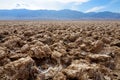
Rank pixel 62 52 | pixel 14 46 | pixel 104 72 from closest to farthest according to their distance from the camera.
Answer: pixel 104 72 → pixel 62 52 → pixel 14 46

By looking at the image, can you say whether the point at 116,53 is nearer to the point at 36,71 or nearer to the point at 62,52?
the point at 62,52

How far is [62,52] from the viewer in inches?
206

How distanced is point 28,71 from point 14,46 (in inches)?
109

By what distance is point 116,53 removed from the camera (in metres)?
6.62

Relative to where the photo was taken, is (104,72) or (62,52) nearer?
(104,72)

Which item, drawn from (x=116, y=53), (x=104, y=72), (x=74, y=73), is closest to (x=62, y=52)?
(x=104, y=72)

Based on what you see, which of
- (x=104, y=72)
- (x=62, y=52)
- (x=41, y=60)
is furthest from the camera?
(x=62, y=52)

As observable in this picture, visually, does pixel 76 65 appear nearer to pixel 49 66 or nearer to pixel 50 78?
pixel 50 78

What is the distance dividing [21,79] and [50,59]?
139cm

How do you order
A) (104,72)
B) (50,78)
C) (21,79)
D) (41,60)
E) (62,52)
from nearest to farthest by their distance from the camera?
(21,79) < (50,78) < (104,72) < (41,60) < (62,52)

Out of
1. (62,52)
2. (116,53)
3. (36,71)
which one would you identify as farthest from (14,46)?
(116,53)

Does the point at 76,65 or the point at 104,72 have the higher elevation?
the point at 76,65

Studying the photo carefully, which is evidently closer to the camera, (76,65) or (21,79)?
(21,79)

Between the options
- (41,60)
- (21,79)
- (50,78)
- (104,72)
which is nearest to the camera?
(21,79)
